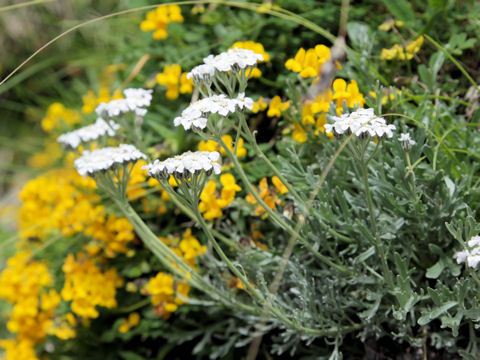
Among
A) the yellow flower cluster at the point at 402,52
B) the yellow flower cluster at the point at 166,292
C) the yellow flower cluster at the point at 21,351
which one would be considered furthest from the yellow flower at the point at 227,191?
the yellow flower cluster at the point at 21,351

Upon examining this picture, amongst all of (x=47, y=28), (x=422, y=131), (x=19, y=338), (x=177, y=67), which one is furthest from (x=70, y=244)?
(x=47, y=28)

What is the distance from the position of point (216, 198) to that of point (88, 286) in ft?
1.94

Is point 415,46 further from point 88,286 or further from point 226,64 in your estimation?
point 88,286

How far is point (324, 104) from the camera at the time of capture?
142cm

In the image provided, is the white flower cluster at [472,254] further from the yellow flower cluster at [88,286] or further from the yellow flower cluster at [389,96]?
the yellow flower cluster at [88,286]

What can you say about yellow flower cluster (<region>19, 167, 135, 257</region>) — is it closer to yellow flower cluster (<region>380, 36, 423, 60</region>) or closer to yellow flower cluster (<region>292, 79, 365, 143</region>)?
yellow flower cluster (<region>292, 79, 365, 143</region>)

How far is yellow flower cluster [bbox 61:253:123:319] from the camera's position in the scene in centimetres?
179

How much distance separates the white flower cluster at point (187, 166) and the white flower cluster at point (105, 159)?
0.18m

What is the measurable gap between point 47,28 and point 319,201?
3.35 m

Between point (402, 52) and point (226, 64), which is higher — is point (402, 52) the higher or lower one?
the lower one

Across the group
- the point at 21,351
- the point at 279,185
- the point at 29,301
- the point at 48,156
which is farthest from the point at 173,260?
the point at 48,156

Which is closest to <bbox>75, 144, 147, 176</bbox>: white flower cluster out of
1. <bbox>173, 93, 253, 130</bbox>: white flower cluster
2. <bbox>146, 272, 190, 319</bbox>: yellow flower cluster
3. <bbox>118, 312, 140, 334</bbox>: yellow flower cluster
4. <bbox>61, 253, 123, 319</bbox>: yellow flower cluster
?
<bbox>173, 93, 253, 130</bbox>: white flower cluster

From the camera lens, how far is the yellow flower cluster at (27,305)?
1930 mm

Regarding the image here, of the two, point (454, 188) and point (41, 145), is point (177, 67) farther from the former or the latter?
point (41, 145)
